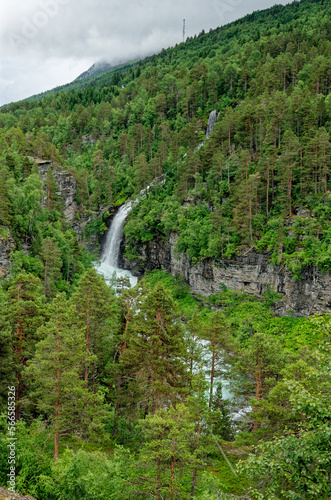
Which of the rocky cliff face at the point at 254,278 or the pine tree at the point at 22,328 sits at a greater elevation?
the pine tree at the point at 22,328

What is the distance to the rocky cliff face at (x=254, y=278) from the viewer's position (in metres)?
43.1

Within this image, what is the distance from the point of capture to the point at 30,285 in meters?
26.2

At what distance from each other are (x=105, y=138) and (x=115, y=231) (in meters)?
46.0

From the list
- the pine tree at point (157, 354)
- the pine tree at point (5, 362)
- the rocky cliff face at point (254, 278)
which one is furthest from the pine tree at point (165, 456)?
the rocky cliff face at point (254, 278)

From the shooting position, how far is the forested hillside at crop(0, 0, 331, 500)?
14828 millimetres

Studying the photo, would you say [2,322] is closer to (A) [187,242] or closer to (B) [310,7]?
(A) [187,242]

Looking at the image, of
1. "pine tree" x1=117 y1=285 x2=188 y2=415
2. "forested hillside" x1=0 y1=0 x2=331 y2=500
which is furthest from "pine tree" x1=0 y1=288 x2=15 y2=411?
"pine tree" x1=117 y1=285 x2=188 y2=415

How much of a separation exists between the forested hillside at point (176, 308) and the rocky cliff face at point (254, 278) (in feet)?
5.28

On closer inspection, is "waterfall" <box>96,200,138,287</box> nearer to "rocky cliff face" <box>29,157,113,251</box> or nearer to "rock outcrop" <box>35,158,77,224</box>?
"rocky cliff face" <box>29,157,113,251</box>

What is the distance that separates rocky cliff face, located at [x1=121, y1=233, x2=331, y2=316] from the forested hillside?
5.28 ft

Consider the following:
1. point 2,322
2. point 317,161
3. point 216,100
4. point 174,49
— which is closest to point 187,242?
point 317,161

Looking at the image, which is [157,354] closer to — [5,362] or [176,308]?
[176,308]

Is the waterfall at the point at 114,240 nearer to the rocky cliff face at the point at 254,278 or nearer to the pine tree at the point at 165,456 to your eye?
the rocky cliff face at the point at 254,278

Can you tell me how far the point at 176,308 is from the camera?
2522cm
